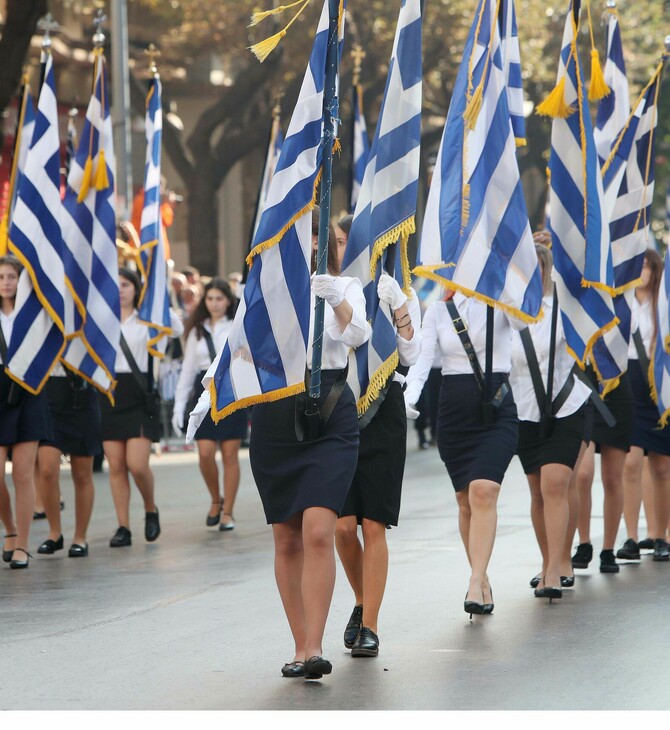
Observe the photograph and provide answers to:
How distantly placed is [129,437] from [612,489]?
3841mm

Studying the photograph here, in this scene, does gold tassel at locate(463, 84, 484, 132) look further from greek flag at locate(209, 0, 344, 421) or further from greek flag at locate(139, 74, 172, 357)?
greek flag at locate(139, 74, 172, 357)

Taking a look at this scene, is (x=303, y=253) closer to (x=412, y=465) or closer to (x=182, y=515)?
(x=182, y=515)

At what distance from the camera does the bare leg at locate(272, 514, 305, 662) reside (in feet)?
21.8

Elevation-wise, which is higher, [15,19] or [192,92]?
[192,92]

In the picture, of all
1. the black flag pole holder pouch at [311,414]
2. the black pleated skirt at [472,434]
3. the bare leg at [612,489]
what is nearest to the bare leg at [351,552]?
the black flag pole holder pouch at [311,414]

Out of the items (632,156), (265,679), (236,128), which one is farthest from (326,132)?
(236,128)

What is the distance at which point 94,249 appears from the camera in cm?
1262

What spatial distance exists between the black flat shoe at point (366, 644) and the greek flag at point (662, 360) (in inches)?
165

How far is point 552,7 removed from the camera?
35.1 m

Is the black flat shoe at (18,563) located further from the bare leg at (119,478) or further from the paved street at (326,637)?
the bare leg at (119,478)

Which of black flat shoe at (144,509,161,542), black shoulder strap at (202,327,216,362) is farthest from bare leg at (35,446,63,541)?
black shoulder strap at (202,327,216,362)

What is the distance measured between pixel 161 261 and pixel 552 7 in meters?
23.4

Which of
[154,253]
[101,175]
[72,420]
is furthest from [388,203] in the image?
[154,253]

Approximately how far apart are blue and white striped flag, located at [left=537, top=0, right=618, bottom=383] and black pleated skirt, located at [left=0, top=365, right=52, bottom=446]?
3782mm
